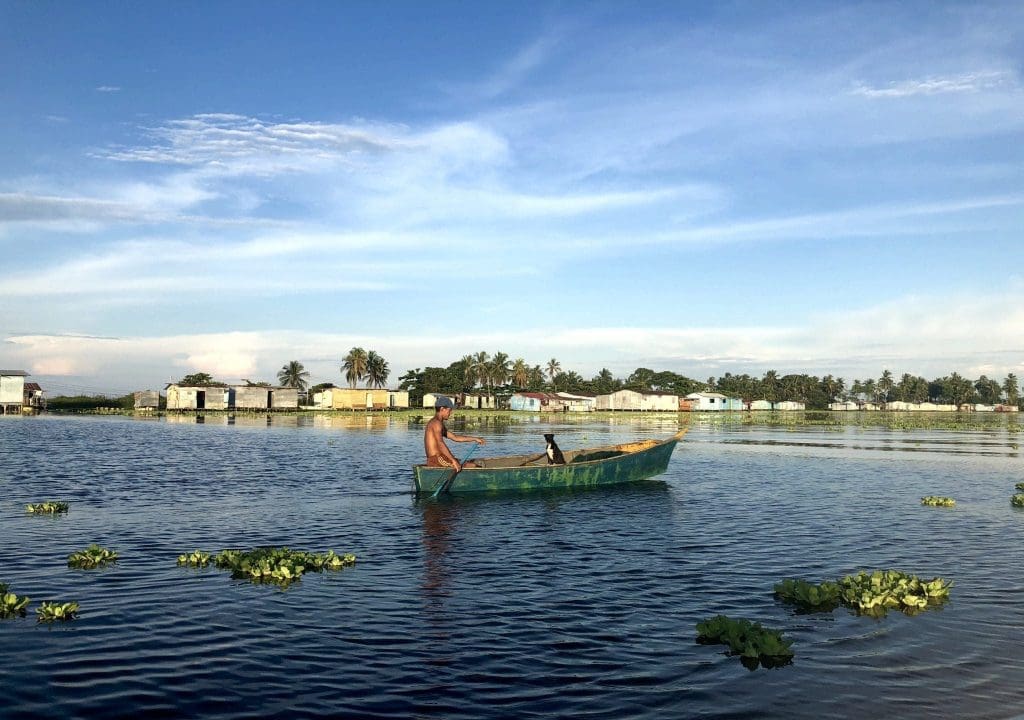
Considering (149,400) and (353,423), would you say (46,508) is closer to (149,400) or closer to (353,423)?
(353,423)

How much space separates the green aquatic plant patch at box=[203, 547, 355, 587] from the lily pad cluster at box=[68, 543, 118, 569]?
2320 millimetres

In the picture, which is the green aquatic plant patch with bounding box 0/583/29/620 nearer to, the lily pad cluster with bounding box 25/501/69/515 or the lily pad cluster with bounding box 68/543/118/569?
the lily pad cluster with bounding box 68/543/118/569

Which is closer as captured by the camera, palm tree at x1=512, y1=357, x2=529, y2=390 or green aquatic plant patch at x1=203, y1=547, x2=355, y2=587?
green aquatic plant patch at x1=203, y1=547, x2=355, y2=587

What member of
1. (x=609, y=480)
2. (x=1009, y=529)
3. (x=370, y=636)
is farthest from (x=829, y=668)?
(x=609, y=480)

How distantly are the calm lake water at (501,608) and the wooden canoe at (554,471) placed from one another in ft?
2.39

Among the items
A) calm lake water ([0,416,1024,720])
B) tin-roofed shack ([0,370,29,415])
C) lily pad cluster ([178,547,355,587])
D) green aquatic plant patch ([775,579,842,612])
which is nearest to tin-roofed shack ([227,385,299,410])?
tin-roofed shack ([0,370,29,415])

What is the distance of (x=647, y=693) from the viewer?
9.36m

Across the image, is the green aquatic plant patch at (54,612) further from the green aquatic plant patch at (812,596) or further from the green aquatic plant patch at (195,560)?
the green aquatic plant patch at (812,596)

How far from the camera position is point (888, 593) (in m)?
13.2

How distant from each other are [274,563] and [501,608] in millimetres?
5065

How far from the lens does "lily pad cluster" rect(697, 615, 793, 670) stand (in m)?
10.5

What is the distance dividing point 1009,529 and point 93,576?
23929 millimetres

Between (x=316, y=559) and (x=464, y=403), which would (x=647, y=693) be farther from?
(x=464, y=403)

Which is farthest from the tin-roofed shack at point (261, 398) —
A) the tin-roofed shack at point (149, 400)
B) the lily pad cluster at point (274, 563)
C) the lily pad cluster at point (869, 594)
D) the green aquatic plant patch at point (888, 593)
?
the green aquatic plant patch at point (888, 593)
